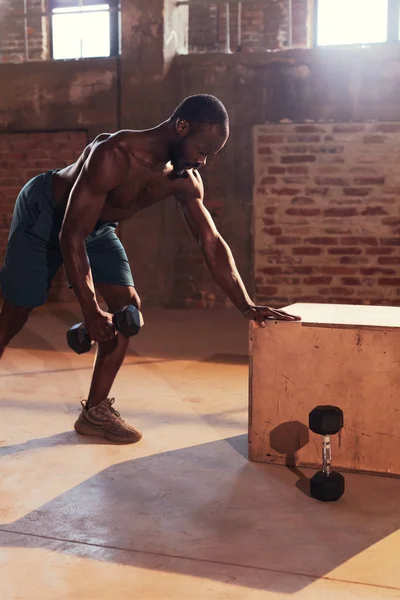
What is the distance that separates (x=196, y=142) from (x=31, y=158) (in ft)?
16.4

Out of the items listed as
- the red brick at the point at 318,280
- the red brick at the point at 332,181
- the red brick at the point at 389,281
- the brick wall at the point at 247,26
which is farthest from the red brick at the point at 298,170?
the brick wall at the point at 247,26

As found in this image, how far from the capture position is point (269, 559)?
1898mm

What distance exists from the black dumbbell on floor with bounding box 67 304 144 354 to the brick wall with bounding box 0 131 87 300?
4.64 m

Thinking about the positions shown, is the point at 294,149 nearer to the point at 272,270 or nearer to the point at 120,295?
the point at 272,270

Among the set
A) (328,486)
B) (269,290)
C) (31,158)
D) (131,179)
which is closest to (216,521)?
(328,486)

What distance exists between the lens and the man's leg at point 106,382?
9.91 feet

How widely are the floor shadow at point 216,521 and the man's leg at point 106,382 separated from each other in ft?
1.14

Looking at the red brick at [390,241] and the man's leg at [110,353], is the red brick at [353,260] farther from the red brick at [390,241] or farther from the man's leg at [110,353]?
the man's leg at [110,353]

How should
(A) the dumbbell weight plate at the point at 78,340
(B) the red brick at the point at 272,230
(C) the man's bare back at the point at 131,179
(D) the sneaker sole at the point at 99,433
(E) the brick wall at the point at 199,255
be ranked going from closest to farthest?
1. (A) the dumbbell weight plate at the point at 78,340
2. (C) the man's bare back at the point at 131,179
3. (D) the sneaker sole at the point at 99,433
4. (B) the red brick at the point at 272,230
5. (E) the brick wall at the point at 199,255

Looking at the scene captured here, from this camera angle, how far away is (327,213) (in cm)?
655

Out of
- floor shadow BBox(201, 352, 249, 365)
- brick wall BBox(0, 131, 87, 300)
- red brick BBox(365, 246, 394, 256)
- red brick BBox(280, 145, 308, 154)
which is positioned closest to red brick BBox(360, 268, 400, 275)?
red brick BBox(365, 246, 394, 256)

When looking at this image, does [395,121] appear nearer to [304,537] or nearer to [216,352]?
[216,352]

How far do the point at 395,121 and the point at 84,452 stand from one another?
4.68 metres

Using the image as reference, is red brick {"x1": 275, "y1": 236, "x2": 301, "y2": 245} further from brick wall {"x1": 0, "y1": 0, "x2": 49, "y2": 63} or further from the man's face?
brick wall {"x1": 0, "y1": 0, "x2": 49, "y2": 63}
